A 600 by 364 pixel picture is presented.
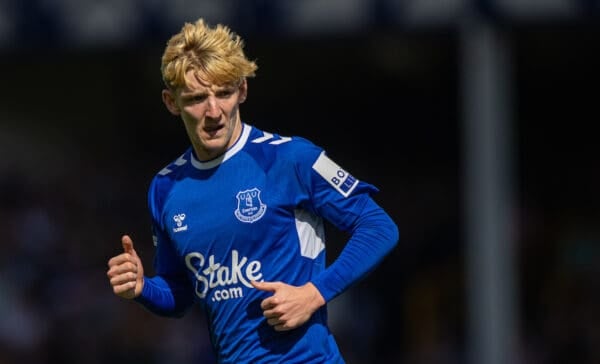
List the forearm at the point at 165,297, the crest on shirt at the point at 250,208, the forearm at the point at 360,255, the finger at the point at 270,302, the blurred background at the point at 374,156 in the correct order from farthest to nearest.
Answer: the blurred background at the point at 374,156 → the forearm at the point at 165,297 → the crest on shirt at the point at 250,208 → the forearm at the point at 360,255 → the finger at the point at 270,302

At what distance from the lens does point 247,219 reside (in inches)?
150

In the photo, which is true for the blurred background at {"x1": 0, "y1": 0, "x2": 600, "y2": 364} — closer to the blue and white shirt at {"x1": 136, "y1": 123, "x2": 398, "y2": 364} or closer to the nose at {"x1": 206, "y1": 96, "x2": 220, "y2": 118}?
the blue and white shirt at {"x1": 136, "y1": 123, "x2": 398, "y2": 364}

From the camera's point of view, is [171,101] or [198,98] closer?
[198,98]

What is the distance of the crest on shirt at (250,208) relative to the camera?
12.5ft

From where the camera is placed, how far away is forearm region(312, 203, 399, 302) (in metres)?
3.72

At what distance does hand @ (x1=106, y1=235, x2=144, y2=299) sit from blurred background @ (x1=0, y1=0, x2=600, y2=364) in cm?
417

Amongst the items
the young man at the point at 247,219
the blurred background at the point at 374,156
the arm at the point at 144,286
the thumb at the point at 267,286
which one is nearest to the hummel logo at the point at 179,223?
the young man at the point at 247,219

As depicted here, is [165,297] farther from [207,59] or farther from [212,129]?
[207,59]

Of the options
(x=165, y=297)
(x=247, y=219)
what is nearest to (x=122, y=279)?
(x=165, y=297)

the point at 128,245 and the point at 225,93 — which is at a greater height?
the point at 225,93

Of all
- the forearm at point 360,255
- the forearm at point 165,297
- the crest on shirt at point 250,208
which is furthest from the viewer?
the forearm at point 165,297

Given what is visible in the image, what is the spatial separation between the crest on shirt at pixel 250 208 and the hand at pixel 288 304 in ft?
0.76

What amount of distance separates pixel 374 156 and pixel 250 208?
742 cm

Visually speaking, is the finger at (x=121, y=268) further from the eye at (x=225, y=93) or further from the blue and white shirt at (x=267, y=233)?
the eye at (x=225, y=93)
